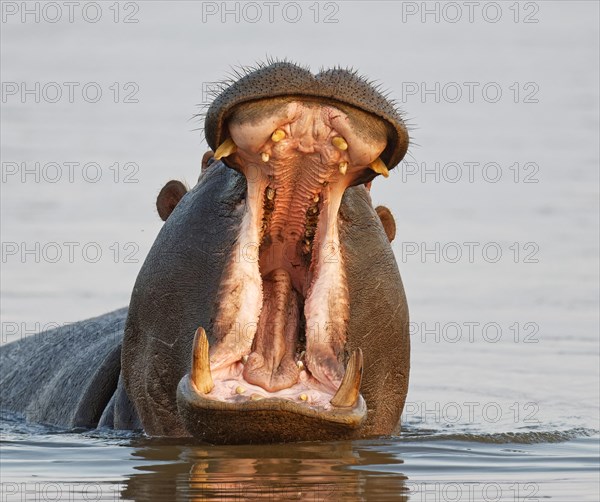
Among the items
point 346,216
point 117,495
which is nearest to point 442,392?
point 346,216

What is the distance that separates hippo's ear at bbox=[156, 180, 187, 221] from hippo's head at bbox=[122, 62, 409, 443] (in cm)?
35

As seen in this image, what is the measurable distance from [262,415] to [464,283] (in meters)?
6.60

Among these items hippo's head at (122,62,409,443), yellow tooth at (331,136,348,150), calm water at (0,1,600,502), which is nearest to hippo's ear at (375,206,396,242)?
calm water at (0,1,600,502)

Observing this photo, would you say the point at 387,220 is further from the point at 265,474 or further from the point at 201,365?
the point at 265,474

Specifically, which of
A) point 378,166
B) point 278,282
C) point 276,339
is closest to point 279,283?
point 278,282

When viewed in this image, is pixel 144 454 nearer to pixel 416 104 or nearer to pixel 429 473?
pixel 429 473

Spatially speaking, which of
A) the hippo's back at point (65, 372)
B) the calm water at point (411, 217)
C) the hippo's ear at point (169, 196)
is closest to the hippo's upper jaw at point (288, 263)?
the calm water at point (411, 217)

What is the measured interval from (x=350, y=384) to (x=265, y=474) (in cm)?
49

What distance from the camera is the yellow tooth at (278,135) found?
6484mm

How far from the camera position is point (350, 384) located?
6430 millimetres

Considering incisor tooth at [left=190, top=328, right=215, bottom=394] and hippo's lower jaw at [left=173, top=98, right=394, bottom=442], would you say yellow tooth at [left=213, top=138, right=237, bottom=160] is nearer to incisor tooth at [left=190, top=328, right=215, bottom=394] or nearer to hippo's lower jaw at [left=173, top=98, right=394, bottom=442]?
hippo's lower jaw at [left=173, top=98, right=394, bottom=442]

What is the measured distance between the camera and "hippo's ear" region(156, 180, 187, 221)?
25.6 feet

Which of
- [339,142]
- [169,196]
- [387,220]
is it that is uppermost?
[339,142]

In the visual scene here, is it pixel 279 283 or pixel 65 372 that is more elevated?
pixel 279 283
